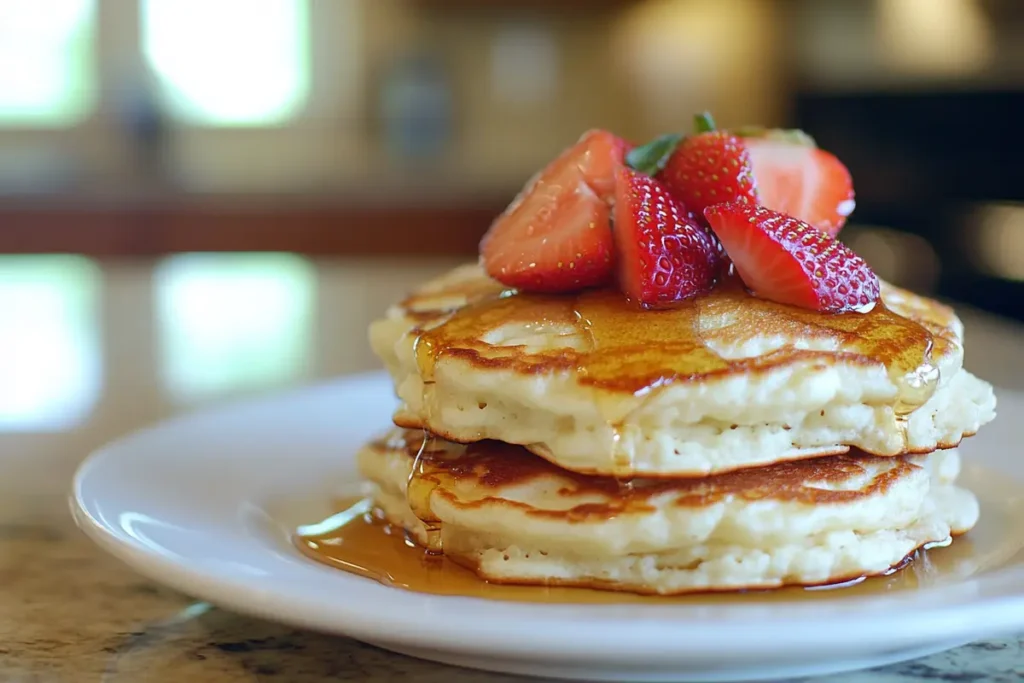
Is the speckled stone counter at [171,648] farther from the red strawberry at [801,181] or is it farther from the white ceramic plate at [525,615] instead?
the red strawberry at [801,181]

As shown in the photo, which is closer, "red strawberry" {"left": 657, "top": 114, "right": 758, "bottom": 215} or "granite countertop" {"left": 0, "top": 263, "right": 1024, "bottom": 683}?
"granite countertop" {"left": 0, "top": 263, "right": 1024, "bottom": 683}

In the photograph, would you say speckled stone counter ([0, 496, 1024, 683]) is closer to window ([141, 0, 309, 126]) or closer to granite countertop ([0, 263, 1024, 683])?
granite countertop ([0, 263, 1024, 683])

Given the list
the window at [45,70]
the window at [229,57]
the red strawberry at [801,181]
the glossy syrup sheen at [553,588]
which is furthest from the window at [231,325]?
the window at [45,70]

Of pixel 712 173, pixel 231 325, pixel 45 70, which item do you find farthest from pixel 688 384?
pixel 45 70

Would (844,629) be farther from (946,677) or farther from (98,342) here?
(98,342)

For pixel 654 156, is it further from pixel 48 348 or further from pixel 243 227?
pixel 243 227

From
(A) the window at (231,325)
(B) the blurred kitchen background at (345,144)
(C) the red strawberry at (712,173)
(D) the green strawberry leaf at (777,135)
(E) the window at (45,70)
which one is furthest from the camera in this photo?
(E) the window at (45,70)

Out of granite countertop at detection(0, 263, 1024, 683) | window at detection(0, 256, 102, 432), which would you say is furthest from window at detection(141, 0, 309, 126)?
granite countertop at detection(0, 263, 1024, 683)
